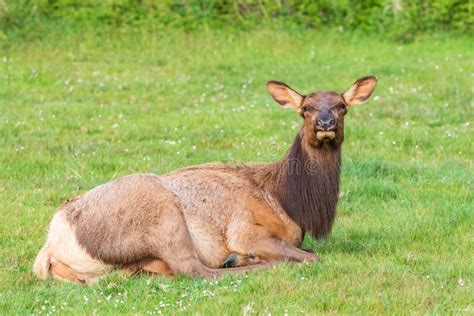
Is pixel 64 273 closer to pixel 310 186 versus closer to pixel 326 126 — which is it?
pixel 310 186

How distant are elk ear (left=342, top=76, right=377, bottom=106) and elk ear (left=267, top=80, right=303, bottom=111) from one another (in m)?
0.47

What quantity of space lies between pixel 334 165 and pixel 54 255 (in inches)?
102

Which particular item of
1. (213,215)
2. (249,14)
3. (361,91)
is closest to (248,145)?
(361,91)

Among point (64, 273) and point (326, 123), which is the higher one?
point (326, 123)

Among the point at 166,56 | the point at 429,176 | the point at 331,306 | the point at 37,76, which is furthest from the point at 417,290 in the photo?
the point at 166,56

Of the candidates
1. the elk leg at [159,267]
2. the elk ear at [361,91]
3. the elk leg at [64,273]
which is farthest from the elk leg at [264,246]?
the elk ear at [361,91]

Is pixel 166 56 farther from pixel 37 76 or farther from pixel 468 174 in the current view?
pixel 468 174

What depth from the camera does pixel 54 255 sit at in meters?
7.82

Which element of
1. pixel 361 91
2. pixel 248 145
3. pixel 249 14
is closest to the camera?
pixel 361 91

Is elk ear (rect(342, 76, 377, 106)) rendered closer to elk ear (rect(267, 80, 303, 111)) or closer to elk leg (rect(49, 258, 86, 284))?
elk ear (rect(267, 80, 303, 111))

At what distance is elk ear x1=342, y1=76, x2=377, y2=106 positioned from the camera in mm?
8930

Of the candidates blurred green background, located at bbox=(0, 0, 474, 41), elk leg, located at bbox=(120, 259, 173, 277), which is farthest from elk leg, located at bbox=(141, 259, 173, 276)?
blurred green background, located at bbox=(0, 0, 474, 41)

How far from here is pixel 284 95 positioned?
A: 29.7 ft

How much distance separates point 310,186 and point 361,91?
3.59 ft
